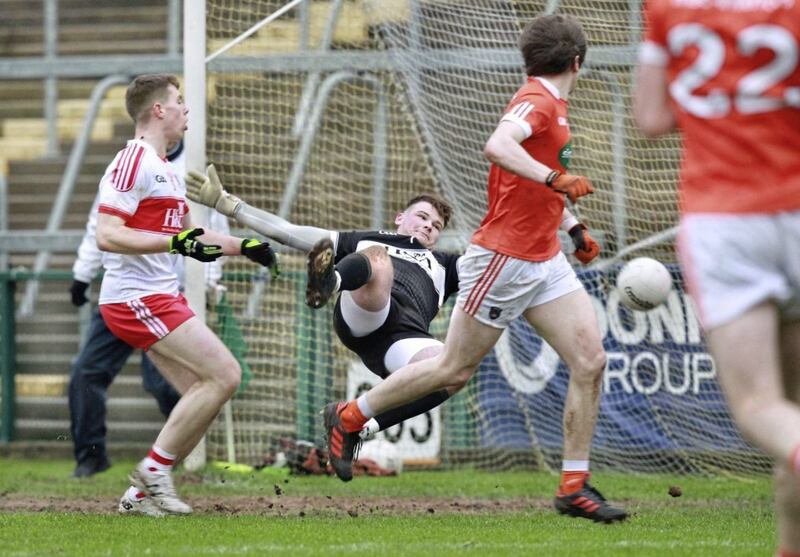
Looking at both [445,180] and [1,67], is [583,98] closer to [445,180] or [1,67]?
[445,180]

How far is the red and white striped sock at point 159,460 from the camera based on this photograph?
6853mm

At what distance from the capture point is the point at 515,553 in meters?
5.31

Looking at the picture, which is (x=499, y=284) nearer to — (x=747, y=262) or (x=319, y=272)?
(x=319, y=272)

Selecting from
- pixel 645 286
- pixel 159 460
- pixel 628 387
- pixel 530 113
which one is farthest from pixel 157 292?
pixel 628 387

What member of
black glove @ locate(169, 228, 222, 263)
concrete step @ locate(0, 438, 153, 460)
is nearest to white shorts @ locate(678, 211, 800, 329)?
black glove @ locate(169, 228, 222, 263)

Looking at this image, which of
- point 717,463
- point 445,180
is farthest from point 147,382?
point 717,463

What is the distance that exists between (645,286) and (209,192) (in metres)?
2.42

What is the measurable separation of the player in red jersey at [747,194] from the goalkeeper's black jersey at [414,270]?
3.90m

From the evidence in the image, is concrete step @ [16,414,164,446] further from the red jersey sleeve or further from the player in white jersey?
the red jersey sleeve

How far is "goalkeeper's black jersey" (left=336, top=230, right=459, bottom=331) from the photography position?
7.57 meters

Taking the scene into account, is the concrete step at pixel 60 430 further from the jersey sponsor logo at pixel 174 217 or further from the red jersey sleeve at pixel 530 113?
the red jersey sleeve at pixel 530 113

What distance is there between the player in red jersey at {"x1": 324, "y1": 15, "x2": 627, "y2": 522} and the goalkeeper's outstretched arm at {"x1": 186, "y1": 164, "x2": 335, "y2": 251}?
1.03 metres

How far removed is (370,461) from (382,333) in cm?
271

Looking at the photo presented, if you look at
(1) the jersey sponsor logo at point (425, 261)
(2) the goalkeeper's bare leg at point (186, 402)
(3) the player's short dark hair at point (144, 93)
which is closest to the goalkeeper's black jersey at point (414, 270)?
(1) the jersey sponsor logo at point (425, 261)
